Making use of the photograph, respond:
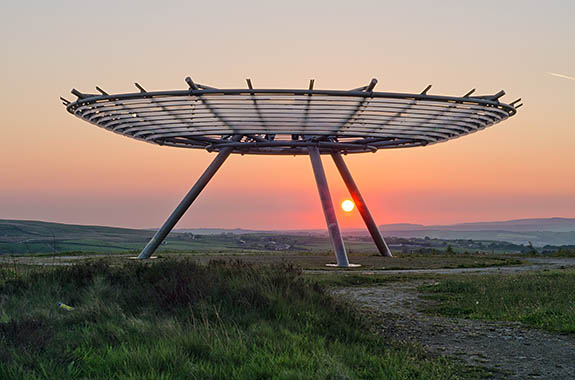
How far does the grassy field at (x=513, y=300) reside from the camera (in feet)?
36.3

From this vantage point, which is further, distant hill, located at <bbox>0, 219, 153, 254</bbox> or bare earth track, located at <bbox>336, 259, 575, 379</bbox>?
distant hill, located at <bbox>0, 219, 153, 254</bbox>

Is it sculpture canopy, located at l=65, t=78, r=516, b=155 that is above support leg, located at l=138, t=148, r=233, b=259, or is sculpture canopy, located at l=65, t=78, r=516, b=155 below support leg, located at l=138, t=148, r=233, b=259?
above

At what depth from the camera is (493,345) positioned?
911 cm

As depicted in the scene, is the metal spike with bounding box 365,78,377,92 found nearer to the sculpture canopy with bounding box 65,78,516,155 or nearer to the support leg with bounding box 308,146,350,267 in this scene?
the sculpture canopy with bounding box 65,78,516,155

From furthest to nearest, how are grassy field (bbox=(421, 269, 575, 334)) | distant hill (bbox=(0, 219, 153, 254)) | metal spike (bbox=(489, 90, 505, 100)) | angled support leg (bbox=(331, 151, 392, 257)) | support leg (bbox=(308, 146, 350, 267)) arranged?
distant hill (bbox=(0, 219, 153, 254)) → angled support leg (bbox=(331, 151, 392, 257)) → support leg (bbox=(308, 146, 350, 267)) → metal spike (bbox=(489, 90, 505, 100)) → grassy field (bbox=(421, 269, 575, 334))

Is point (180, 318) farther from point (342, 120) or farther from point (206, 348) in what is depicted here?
point (342, 120)

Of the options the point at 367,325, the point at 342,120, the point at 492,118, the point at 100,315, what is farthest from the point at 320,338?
the point at 492,118

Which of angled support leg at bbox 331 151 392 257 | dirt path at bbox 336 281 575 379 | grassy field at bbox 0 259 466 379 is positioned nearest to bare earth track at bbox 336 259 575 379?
dirt path at bbox 336 281 575 379

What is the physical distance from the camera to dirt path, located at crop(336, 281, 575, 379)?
7.79m

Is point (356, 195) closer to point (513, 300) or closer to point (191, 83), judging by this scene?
point (191, 83)

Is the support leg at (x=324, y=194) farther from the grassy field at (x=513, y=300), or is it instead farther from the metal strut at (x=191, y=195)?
the grassy field at (x=513, y=300)

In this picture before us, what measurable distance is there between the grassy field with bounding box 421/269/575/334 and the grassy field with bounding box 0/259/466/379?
11.1ft

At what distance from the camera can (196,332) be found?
26.2ft

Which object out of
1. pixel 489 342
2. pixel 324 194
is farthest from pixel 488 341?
pixel 324 194
